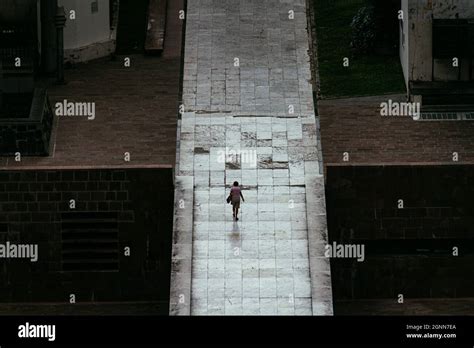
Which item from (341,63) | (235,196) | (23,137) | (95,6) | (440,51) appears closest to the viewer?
(235,196)

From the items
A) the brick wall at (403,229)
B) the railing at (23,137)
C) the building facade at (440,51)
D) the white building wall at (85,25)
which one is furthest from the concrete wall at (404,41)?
the railing at (23,137)

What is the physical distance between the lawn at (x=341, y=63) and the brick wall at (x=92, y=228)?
329 inches

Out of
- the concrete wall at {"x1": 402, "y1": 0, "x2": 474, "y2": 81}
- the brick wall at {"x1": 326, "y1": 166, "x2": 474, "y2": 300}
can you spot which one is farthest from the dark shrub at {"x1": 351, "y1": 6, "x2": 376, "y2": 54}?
the brick wall at {"x1": 326, "y1": 166, "x2": 474, "y2": 300}

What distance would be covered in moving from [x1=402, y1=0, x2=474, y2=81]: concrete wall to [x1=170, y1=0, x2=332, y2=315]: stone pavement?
328cm

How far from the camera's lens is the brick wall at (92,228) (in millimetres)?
60594

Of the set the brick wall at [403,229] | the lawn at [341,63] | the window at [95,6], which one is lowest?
the brick wall at [403,229]

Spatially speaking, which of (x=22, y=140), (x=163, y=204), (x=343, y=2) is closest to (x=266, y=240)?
(x=163, y=204)

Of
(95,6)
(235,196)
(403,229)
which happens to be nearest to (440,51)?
(403,229)

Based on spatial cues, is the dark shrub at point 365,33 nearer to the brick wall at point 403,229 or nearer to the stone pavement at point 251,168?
the stone pavement at point 251,168

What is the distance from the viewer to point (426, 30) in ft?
215

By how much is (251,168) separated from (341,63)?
8.13 meters

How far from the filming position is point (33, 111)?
63.1 metres

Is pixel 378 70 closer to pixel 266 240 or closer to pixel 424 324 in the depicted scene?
pixel 266 240

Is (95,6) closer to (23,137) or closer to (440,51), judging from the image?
(23,137)
